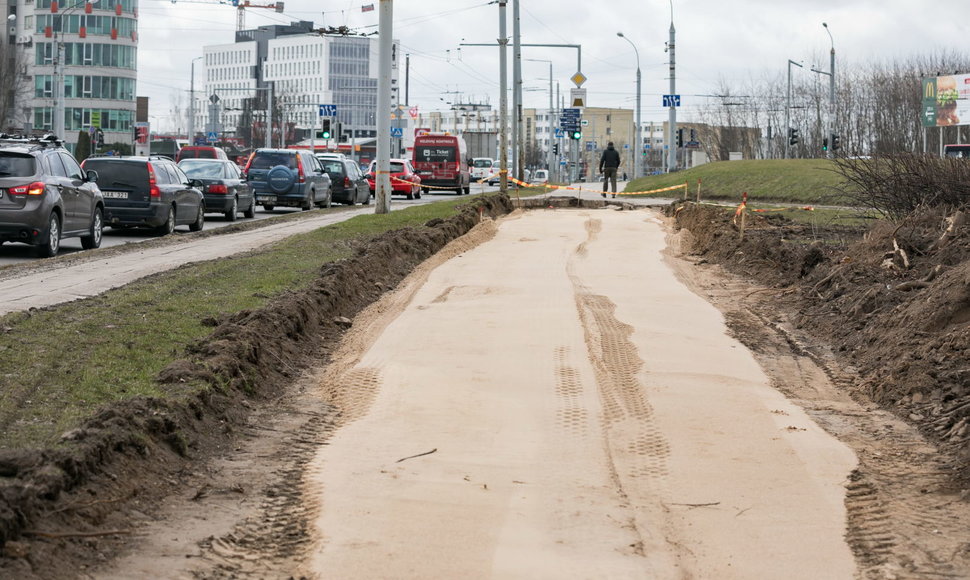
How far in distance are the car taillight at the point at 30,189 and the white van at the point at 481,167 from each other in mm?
65890

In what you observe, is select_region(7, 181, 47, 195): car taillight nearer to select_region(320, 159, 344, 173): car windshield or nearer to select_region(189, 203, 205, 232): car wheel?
select_region(189, 203, 205, 232): car wheel

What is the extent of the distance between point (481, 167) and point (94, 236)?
69.3 meters

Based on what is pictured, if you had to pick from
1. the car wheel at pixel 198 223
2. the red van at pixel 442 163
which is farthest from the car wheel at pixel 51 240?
the red van at pixel 442 163

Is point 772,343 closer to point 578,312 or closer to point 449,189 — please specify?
point 578,312

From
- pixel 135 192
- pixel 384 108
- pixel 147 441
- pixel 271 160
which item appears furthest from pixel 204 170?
pixel 147 441

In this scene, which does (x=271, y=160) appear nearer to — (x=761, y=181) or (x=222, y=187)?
(x=222, y=187)

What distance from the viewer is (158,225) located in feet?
81.0

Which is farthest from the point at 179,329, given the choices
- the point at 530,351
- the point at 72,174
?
the point at 72,174

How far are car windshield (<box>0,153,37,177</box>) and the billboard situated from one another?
5134cm

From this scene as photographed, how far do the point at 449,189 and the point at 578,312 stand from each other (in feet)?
151

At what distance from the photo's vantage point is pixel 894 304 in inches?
513

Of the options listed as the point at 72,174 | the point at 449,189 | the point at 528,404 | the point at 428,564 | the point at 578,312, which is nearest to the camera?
the point at 428,564

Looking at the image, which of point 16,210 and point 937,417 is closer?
point 937,417

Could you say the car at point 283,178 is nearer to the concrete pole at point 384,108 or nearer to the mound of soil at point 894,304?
the concrete pole at point 384,108
